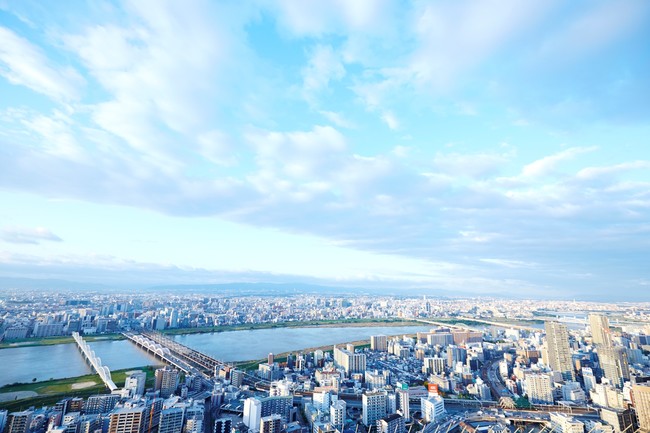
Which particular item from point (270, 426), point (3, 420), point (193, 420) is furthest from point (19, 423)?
point (270, 426)

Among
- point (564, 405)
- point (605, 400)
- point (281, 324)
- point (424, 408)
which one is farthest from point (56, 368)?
point (605, 400)

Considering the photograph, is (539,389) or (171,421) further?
(539,389)

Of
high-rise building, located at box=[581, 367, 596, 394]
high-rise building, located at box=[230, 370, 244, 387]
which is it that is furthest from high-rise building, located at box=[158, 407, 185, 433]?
high-rise building, located at box=[581, 367, 596, 394]

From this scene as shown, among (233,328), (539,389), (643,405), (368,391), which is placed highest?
(643,405)

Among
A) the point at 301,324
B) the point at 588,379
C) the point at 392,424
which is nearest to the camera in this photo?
the point at 392,424

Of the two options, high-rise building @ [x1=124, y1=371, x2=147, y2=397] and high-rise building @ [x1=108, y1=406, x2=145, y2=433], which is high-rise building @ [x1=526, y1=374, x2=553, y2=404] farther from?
high-rise building @ [x1=124, y1=371, x2=147, y2=397]

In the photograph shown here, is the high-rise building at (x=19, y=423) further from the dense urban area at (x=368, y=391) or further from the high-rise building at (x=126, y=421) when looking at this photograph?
the high-rise building at (x=126, y=421)

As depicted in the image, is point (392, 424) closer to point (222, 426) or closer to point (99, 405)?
point (222, 426)
